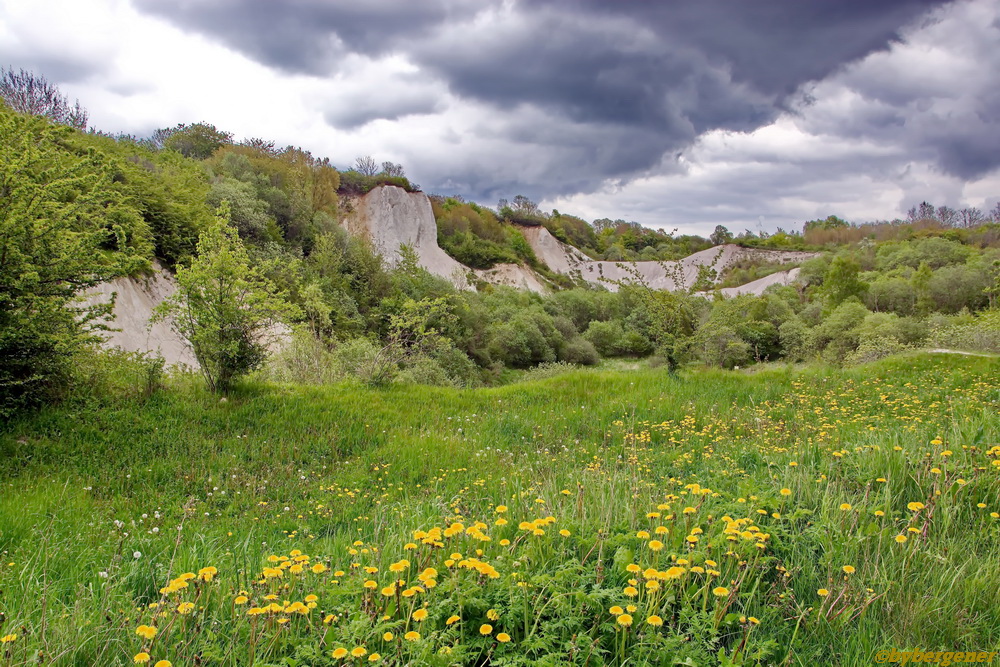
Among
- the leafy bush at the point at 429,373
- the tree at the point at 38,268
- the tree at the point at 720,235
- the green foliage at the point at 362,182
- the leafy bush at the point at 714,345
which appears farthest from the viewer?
the tree at the point at 720,235

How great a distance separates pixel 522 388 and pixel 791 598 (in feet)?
32.5

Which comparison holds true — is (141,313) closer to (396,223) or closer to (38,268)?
(38,268)

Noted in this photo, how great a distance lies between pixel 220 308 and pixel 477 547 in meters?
8.32

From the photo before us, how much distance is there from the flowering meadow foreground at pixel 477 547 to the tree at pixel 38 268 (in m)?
0.80

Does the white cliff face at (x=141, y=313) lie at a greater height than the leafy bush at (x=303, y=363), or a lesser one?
greater

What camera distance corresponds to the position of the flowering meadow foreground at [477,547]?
6.73ft

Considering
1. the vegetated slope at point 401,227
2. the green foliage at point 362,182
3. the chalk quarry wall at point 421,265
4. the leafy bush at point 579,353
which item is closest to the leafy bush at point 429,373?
the chalk quarry wall at point 421,265

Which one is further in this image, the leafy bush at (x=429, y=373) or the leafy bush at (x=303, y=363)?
the leafy bush at (x=429, y=373)

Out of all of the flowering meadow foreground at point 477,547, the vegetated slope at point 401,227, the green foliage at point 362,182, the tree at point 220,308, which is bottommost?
the flowering meadow foreground at point 477,547

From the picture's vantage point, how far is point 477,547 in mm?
2750

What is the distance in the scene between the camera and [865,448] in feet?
14.1

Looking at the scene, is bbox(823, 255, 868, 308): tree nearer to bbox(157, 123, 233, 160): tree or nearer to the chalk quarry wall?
the chalk quarry wall

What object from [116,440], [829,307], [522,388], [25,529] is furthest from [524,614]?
[829,307]

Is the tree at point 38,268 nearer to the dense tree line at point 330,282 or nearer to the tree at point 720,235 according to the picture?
the dense tree line at point 330,282
